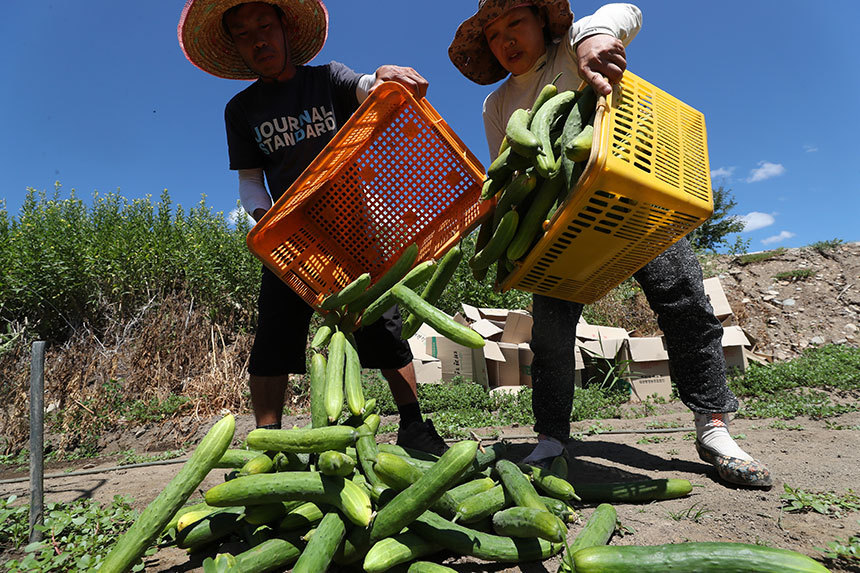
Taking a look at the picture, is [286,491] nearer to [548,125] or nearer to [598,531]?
[598,531]

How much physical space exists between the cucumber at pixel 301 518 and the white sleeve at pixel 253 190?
1908 millimetres

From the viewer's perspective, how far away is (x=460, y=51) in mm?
2791

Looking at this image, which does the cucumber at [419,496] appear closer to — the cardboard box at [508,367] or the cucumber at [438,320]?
the cucumber at [438,320]

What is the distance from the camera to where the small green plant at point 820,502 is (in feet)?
6.67

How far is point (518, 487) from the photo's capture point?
1918 mm

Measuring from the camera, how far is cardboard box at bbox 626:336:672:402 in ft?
19.6

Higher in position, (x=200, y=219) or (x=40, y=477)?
(x=200, y=219)

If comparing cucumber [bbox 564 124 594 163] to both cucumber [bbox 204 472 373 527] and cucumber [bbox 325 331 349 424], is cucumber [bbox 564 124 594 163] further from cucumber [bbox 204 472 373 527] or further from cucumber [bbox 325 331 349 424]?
cucumber [bbox 204 472 373 527]

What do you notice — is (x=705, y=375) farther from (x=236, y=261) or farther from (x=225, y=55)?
(x=236, y=261)

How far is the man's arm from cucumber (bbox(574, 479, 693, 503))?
1.78 meters

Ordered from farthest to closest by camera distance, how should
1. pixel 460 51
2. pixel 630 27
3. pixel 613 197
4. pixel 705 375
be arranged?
1. pixel 460 51
2. pixel 705 375
3. pixel 630 27
4. pixel 613 197

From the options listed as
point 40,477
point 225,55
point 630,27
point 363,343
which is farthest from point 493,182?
point 40,477

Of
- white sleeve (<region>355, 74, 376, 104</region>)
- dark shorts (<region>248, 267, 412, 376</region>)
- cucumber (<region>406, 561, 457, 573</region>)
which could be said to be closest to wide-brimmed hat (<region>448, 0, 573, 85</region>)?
white sleeve (<region>355, 74, 376, 104</region>)

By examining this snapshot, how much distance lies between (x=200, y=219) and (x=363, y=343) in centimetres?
752
